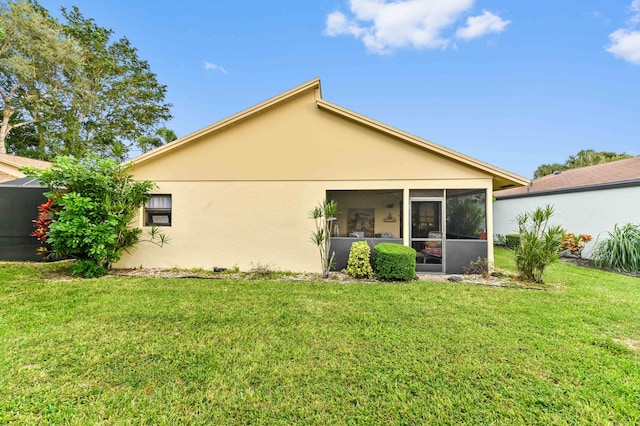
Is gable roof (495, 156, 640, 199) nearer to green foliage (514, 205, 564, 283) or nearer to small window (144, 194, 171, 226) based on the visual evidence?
green foliage (514, 205, 564, 283)

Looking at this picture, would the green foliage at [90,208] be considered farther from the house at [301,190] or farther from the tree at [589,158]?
the tree at [589,158]

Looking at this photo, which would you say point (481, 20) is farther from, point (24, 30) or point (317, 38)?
point (24, 30)

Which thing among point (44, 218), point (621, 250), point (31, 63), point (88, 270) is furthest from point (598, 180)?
point (31, 63)

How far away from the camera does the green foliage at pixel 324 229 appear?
761cm

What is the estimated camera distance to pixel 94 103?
20.0 metres

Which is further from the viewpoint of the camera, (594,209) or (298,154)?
(594,209)

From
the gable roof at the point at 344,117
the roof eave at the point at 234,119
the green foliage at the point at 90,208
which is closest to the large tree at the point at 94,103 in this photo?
the roof eave at the point at 234,119

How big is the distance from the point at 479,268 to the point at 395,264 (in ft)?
9.63

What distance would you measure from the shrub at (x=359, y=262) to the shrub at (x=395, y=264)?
331mm

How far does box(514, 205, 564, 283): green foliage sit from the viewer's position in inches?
267

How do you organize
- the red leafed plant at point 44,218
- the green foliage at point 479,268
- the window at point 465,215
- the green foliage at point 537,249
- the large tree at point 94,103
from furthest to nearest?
1. the large tree at point 94,103
2. the window at point 465,215
3. the green foliage at point 479,268
4. the red leafed plant at point 44,218
5. the green foliage at point 537,249

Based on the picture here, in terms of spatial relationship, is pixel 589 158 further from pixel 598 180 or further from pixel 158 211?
pixel 158 211

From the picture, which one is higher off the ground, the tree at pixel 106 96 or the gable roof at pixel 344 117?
the tree at pixel 106 96

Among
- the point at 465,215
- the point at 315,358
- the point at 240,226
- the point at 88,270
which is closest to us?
the point at 315,358
